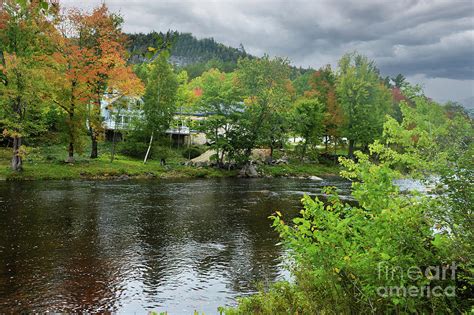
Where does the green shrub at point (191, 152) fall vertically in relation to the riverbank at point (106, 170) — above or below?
above

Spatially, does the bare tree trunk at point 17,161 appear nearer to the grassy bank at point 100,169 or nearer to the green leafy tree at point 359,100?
the grassy bank at point 100,169

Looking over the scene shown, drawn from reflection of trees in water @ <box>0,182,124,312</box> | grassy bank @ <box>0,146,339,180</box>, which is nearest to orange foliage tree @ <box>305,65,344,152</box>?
grassy bank @ <box>0,146,339,180</box>

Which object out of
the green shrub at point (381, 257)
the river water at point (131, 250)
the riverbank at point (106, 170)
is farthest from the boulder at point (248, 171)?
the green shrub at point (381, 257)

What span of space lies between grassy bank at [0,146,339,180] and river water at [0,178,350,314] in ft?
22.4

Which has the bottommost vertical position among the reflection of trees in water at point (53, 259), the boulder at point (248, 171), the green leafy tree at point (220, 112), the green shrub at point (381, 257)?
the reflection of trees in water at point (53, 259)

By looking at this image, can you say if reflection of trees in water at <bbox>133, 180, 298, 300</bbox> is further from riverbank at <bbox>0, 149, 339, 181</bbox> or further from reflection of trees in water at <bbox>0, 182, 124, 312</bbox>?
riverbank at <bbox>0, 149, 339, 181</bbox>

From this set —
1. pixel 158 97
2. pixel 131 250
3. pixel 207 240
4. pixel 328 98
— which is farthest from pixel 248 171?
pixel 131 250

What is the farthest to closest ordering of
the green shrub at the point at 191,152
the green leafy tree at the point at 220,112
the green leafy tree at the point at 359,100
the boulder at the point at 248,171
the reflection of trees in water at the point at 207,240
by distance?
1. the green leafy tree at the point at 359,100
2. the green shrub at the point at 191,152
3. the boulder at the point at 248,171
4. the green leafy tree at the point at 220,112
5. the reflection of trees in water at the point at 207,240

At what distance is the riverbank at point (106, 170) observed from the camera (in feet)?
121

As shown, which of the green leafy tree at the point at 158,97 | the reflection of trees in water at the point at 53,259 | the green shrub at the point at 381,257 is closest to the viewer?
the green shrub at the point at 381,257

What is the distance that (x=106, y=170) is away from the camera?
4066 cm

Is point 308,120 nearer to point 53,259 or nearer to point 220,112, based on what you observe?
point 220,112

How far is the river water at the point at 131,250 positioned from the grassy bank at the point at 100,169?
6.82 meters

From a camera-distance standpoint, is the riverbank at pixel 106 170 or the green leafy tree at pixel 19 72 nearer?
the green leafy tree at pixel 19 72
